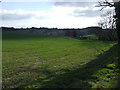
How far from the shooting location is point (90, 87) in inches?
262

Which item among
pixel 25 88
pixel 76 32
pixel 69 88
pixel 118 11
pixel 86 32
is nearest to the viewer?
pixel 69 88

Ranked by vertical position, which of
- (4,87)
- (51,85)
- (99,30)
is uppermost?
(99,30)

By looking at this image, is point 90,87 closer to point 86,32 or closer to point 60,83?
point 60,83

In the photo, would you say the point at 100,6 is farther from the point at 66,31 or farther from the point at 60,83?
the point at 66,31

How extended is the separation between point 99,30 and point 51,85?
250ft

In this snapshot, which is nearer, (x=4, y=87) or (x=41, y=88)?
(x=41, y=88)

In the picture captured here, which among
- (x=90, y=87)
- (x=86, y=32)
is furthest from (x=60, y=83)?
(x=86, y=32)

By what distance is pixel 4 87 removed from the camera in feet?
26.8

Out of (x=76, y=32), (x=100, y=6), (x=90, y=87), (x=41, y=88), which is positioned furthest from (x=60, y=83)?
(x=76, y=32)

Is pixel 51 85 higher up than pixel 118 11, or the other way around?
pixel 118 11

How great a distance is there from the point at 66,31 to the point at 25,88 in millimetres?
111922

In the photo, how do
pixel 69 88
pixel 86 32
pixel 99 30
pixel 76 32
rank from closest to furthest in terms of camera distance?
1. pixel 69 88
2. pixel 99 30
3. pixel 76 32
4. pixel 86 32

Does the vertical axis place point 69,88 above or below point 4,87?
above

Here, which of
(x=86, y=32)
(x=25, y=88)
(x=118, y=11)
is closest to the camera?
(x=25, y=88)
